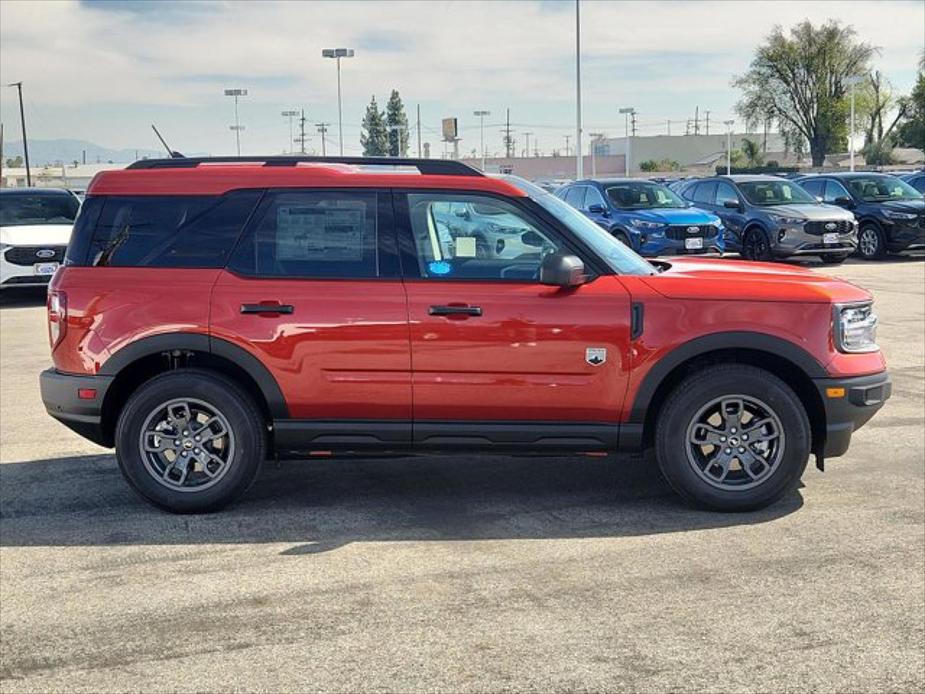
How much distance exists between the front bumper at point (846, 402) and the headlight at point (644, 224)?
40.2 feet

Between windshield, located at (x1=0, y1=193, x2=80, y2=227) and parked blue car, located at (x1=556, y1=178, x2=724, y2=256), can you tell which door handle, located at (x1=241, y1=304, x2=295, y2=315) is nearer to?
windshield, located at (x1=0, y1=193, x2=80, y2=227)

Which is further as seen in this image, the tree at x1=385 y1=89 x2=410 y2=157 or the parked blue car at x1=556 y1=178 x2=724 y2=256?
the tree at x1=385 y1=89 x2=410 y2=157

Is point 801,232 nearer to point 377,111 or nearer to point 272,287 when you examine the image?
point 272,287

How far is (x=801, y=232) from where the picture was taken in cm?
1803

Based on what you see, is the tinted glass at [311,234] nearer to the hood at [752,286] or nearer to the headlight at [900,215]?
the hood at [752,286]

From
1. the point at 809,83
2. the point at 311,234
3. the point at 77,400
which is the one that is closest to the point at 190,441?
the point at 77,400

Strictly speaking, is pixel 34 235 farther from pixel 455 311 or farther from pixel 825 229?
pixel 825 229

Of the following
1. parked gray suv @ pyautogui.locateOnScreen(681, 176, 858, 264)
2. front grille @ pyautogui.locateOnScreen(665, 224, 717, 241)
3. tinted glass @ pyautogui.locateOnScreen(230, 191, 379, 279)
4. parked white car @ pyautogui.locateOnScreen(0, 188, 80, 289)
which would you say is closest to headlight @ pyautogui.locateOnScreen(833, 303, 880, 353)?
tinted glass @ pyautogui.locateOnScreen(230, 191, 379, 279)

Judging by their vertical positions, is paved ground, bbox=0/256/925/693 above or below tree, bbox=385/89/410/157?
below

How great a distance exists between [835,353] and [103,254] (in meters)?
3.97

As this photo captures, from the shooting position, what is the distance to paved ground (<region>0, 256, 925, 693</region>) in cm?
365

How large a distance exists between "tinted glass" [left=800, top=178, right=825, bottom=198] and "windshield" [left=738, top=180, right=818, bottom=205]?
174 centimetres

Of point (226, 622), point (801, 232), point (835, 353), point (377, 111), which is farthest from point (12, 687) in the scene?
point (377, 111)

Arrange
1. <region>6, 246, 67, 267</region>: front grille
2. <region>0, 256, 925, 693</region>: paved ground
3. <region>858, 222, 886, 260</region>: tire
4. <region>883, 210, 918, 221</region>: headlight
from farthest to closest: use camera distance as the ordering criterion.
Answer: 1. <region>858, 222, 886, 260</region>: tire
2. <region>883, 210, 918, 221</region>: headlight
3. <region>6, 246, 67, 267</region>: front grille
4. <region>0, 256, 925, 693</region>: paved ground
